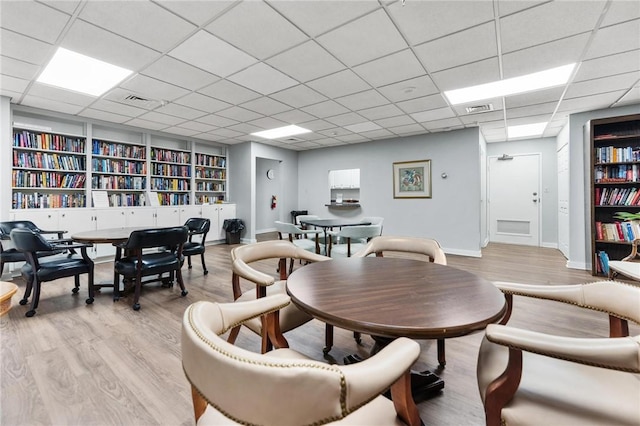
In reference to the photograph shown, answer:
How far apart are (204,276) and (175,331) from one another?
1807 mm

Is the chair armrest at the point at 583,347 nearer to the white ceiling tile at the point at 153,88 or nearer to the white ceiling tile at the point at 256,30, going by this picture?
the white ceiling tile at the point at 256,30

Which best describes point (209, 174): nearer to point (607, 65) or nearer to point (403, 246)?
point (403, 246)

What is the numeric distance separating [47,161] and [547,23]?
706cm

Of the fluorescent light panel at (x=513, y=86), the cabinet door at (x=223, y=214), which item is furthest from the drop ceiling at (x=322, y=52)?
the cabinet door at (x=223, y=214)

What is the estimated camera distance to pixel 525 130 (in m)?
5.96

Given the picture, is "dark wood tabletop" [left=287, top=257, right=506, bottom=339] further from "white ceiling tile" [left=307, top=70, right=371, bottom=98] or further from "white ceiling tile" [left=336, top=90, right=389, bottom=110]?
"white ceiling tile" [left=336, top=90, right=389, bottom=110]

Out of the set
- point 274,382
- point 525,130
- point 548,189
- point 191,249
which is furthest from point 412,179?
point 274,382

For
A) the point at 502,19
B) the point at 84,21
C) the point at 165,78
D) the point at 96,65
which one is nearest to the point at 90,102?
the point at 96,65

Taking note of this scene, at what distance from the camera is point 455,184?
601 centimetres

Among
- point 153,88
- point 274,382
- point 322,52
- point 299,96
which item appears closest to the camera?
point 274,382

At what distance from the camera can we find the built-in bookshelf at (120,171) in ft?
18.0

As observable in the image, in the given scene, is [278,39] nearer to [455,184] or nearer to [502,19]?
[502,19]

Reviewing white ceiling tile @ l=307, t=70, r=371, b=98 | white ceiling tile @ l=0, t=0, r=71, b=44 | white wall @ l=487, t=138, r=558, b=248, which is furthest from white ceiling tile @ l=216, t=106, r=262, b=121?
white wall @ l=487, t=138, r=558, b=248

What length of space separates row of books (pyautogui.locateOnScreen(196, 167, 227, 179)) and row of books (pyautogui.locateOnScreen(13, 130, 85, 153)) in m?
2.34
